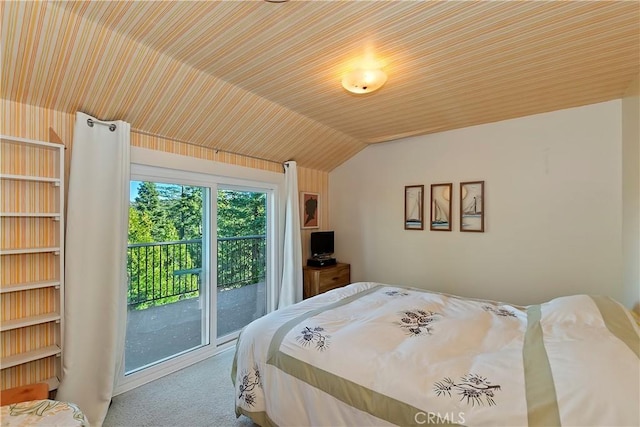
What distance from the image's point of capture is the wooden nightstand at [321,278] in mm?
3662

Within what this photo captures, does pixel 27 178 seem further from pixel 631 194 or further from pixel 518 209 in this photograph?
pixel 631 194

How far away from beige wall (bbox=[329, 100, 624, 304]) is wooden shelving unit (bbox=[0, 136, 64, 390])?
3174mm

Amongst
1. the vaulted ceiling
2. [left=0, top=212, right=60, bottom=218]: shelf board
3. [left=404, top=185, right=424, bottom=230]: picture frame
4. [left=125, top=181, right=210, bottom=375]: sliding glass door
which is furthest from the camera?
[left=404, top=185, right=424, bottom=230]: picture frame

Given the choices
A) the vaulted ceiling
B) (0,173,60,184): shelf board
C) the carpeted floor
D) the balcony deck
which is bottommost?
the carpeted floor

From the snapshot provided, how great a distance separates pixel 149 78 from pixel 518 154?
11.1 feet

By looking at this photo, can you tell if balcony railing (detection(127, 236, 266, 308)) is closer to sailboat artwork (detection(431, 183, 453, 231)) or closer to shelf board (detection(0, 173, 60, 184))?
shelf board (detection(0, 173, 60, 184))

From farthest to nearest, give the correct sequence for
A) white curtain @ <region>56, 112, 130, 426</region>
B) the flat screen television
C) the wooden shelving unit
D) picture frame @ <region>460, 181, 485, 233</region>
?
the flat screen television
picture frame @ <region>460, 181, 485, 233</region>
white curtain @ <region>56, 112, 130, 426</region>
the wooden shelving unit

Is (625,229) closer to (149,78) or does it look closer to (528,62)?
(528,62)

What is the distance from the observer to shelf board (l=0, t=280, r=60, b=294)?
1648 millimetres

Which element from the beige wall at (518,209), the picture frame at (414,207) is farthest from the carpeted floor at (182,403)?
the picture frame at (414,207)

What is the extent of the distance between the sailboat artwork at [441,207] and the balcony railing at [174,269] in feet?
7.49

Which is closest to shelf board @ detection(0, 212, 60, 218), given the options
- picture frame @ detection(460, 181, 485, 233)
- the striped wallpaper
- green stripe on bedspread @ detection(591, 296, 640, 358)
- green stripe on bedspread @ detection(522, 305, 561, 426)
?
the striped wallpaper

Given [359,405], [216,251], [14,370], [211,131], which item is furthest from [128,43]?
[359,405]

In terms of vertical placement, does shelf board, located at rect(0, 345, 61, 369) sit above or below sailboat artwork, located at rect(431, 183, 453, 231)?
below
